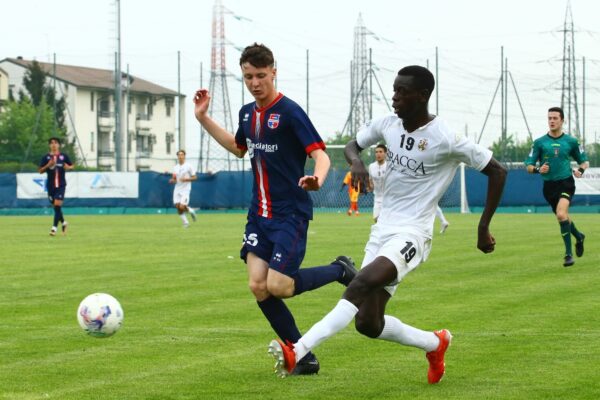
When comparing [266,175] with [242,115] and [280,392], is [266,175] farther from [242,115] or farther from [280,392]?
[280,392]

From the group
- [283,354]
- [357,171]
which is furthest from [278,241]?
[283,354]

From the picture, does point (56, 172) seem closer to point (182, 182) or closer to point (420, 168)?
point (182, 182)

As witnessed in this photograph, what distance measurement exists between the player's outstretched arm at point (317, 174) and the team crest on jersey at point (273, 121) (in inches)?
12.6

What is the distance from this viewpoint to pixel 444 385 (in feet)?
23.8

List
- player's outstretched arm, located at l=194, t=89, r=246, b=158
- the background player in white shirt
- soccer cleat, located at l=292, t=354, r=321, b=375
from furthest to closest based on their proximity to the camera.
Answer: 1. the background player in white shirt
2. player's outstretched arm, located at l=194, t=89, r=246, b=158
3. soccer cleat, located at l=292, t=354, r=321, b=375

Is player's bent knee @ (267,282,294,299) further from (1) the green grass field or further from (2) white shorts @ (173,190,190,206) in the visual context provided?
(2) white shorts @ (173,190,190,206)

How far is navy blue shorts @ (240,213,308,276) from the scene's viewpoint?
7.88 meters

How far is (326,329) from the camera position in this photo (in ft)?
22.4

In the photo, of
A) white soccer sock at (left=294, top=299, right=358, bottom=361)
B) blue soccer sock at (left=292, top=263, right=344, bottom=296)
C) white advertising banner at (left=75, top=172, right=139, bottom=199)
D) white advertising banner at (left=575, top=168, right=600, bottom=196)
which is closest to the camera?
white soccer sock at (left=294, top=299, right=358, bottom=361)

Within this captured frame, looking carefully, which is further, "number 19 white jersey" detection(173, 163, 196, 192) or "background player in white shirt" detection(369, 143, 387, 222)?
"number 19 white jersey" detection(173, 163, 196, 192)

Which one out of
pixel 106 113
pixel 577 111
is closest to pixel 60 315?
pixel 577 111

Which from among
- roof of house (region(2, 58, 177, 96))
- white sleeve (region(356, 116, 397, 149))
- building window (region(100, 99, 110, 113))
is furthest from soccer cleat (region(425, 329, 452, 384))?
building window (region(100, 99, 110, 113))

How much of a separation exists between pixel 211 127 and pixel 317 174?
1.35m

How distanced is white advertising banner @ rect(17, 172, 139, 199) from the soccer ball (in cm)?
4020
